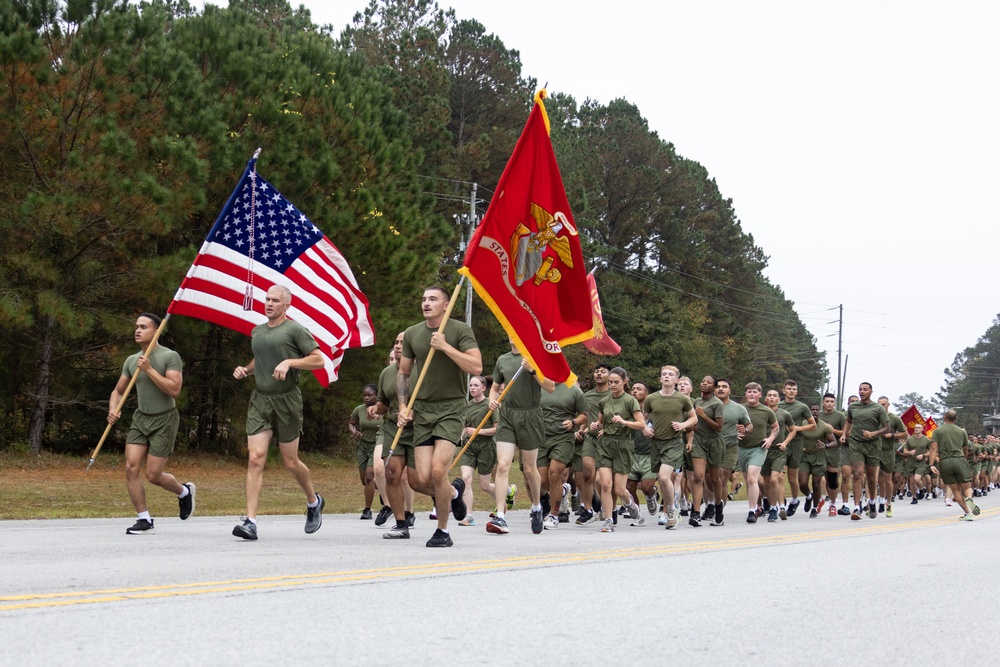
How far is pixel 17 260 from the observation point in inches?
963

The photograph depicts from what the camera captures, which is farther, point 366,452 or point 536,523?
point 366,452

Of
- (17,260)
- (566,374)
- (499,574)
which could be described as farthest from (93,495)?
(499,574)

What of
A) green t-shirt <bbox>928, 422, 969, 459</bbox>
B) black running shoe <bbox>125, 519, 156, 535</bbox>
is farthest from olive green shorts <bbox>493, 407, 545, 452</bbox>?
green t-shirt <bbox>928, 422, 969, 459</bbox>

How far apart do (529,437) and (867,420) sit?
977 centimetres

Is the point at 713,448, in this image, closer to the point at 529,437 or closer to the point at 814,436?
the point at 814,436

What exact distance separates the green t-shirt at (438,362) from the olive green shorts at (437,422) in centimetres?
6

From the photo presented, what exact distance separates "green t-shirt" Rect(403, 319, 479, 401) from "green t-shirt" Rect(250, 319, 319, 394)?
830 mm

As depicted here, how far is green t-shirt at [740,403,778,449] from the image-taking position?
19.2 metres

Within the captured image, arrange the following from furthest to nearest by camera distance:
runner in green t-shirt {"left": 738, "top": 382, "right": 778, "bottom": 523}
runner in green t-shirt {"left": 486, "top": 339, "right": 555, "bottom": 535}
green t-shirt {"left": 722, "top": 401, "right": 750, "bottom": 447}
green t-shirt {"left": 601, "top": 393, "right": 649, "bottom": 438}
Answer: runner in green t-shirt {"left": 738, "top": 382, "right": 778, "bottom": 523}
green t-shirt {"left": 722, "top": 401, "right": 750, "bottom": 447}
green t-shirt {"left": 601, "top": 393, "right": 649, "bottom": 438}
runner in green t-shirt {"left": 486, "top": 339, "right": 555, "bottom": 535}

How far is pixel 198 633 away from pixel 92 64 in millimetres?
21769

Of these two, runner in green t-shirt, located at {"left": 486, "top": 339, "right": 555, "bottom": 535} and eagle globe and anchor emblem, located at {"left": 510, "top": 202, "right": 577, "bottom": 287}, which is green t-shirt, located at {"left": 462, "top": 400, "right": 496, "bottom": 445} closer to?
runner in green t-shirt, located at {"left": 486, "top": 339, "right": 555, "bottom": 535}

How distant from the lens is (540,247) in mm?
12430

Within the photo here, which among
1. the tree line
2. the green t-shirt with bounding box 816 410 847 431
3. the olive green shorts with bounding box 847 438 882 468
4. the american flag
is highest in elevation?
the tree line

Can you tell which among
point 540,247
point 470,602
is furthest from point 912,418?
point 470,602
